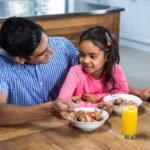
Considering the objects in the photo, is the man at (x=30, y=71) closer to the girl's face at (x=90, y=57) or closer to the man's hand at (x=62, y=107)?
the man's hand at (x=62, y=107)

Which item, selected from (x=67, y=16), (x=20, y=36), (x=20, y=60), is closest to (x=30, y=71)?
(x=20, y=60)

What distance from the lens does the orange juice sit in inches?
53.6

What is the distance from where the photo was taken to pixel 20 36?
1.57 meters

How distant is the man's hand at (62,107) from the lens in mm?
1403

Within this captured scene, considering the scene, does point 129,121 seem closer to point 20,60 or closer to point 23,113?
point 23,113

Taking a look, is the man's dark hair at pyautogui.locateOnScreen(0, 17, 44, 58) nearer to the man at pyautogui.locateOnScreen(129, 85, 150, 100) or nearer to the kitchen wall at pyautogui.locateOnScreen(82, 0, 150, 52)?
the man at pyautogui.locateOnScreen(129, 85, 150, 100)

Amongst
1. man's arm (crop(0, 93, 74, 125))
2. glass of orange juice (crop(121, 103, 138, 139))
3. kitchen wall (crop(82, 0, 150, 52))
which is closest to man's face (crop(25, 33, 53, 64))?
man's arm (crop(0, 93, 74, 125))

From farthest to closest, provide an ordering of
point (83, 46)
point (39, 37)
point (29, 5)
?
point (29, 5), point (83, 46), point (39, 37)

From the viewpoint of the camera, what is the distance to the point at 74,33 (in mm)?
3104

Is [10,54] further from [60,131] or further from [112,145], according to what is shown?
[112,145]

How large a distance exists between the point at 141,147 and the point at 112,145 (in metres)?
0.12

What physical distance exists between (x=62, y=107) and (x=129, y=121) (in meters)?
0.29

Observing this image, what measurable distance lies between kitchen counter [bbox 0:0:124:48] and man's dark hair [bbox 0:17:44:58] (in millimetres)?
1093

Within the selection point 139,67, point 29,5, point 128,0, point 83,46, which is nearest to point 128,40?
point 128,0
